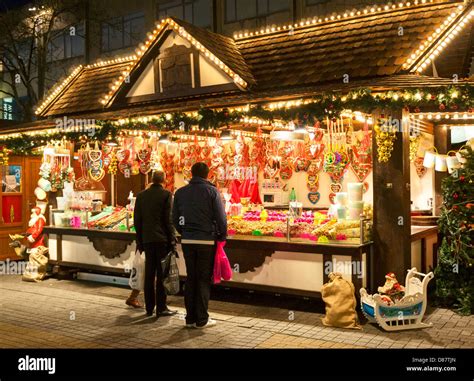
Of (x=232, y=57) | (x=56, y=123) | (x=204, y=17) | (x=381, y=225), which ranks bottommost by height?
(x=381, y=225)

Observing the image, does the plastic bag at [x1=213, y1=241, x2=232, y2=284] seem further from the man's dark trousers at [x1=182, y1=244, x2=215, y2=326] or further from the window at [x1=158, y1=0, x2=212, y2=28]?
the window at [x1=158, y1=0, x2=212, y2=28]

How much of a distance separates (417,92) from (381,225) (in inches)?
87.4

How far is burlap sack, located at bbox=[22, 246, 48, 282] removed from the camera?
1250 cm

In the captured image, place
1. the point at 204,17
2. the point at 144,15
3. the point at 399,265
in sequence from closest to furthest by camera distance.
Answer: the point at 399,265
the point at 204,17
the point at 144,15

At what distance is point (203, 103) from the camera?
1035 centimetres

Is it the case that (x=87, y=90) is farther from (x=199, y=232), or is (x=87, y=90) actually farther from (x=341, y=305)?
(x=341, y=305)

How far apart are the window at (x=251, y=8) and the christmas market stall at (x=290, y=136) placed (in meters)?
10.1

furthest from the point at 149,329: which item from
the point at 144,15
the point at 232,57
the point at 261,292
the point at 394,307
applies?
the point at 144,15

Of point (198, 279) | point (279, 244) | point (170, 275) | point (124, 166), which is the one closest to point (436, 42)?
point (279, 244)

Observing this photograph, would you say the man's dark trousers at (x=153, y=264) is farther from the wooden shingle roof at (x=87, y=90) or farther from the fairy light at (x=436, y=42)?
the wooden shingle roof at (x=87, y=90)

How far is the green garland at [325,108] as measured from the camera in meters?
7.98

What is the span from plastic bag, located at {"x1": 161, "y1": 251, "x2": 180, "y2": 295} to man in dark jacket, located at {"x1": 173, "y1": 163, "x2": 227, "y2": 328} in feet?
1.63

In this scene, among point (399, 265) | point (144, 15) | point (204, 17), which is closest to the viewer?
point (399, 265)

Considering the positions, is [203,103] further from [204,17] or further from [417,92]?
[204,17]
